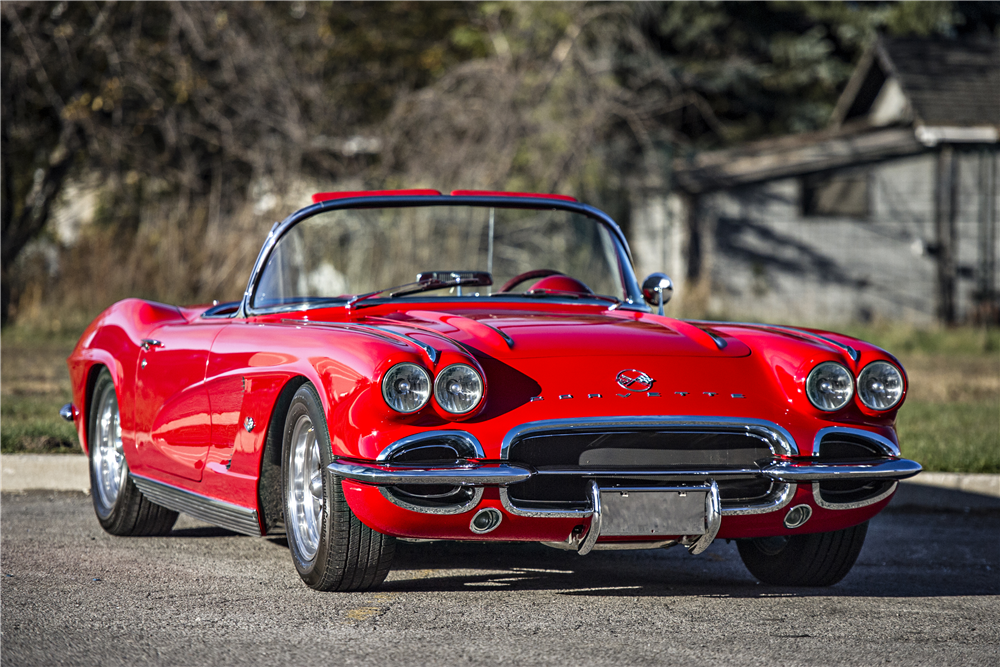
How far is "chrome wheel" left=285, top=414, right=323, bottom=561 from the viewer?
4.31m

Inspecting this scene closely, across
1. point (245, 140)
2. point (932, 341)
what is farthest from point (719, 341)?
point (245, 140)

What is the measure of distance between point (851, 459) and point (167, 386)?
8.72 feet

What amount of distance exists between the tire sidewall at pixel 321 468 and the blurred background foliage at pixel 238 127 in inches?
368

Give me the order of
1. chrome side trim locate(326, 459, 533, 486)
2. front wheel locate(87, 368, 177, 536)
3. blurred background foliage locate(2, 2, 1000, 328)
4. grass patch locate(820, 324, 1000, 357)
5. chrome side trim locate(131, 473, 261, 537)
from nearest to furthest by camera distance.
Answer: chrome side trim locate(326, 459, 533, 486)
chrome side trim locate(131, 473, 261, 537)
front wheel locate(87, 368, 177, 536)
blurred background foliage locate(2, 2, 1000, 328)
grass patch locate(820, 324, 1000, 357)

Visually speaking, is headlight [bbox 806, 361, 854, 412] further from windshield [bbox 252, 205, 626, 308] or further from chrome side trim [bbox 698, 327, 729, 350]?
windshield [bbox 252, 205, 626, 308]

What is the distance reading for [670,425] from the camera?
402cm

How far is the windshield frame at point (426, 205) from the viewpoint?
5.30 metres

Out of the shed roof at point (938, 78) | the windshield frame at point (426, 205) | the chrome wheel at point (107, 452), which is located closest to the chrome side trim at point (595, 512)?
the windshield frame at point (426, 205)

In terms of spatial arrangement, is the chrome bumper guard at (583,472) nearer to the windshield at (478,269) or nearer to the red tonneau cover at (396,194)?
the windshield at (478,269)

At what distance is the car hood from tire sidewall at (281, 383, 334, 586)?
1.48 feet

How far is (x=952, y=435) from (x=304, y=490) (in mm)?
5317

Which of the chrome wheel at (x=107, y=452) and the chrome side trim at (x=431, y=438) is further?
the chrome wheel at (x=107, y=452)

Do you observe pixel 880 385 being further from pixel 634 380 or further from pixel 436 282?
pixel 436 282

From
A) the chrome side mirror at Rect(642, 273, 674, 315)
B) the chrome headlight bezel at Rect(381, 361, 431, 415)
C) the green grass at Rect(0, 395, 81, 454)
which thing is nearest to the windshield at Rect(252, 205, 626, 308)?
the chrome side mirror at Rect(642, 273, 674, 315)
